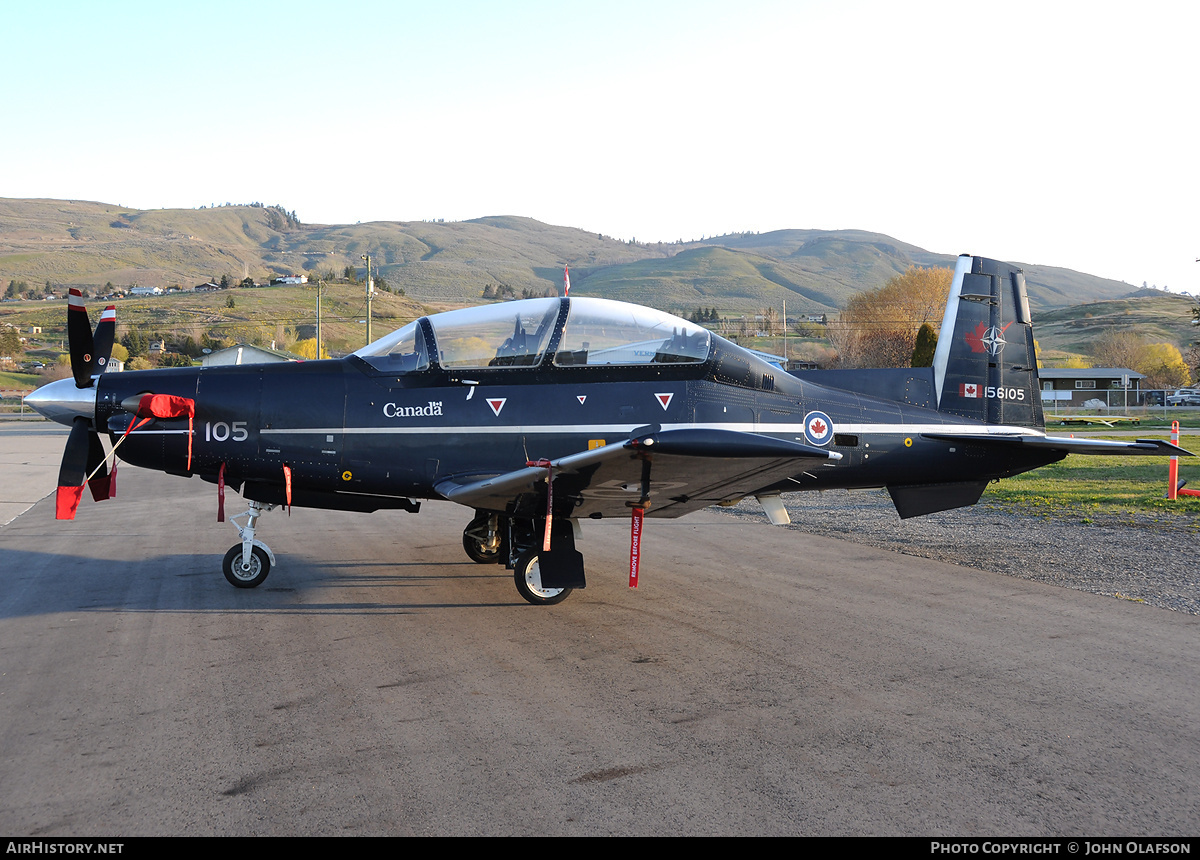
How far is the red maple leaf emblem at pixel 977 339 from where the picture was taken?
8961mm

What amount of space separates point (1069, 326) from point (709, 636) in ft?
456

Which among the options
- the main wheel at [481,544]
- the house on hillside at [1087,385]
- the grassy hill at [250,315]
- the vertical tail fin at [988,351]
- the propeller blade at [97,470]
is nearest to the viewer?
the propeller blade at [97,470]

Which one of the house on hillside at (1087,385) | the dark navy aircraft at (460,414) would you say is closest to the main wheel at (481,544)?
the dark navy aircraft at (460,414)

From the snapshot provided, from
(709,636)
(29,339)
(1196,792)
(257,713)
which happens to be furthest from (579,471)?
(29,339)

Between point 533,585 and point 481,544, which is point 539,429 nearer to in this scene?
point 533,585

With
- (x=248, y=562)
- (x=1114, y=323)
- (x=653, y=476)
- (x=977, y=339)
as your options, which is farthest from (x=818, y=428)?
(x=1114, y=323)

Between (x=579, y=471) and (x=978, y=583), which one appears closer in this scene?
(x=579, y=471)

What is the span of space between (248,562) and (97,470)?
63.4 inches

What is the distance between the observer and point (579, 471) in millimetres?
6059

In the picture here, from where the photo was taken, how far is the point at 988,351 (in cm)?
898

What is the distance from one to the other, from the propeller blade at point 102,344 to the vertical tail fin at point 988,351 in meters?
8.41

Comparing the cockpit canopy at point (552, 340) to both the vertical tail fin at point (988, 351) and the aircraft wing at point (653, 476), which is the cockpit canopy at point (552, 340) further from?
the vertical tail fin at point (988, 351)
